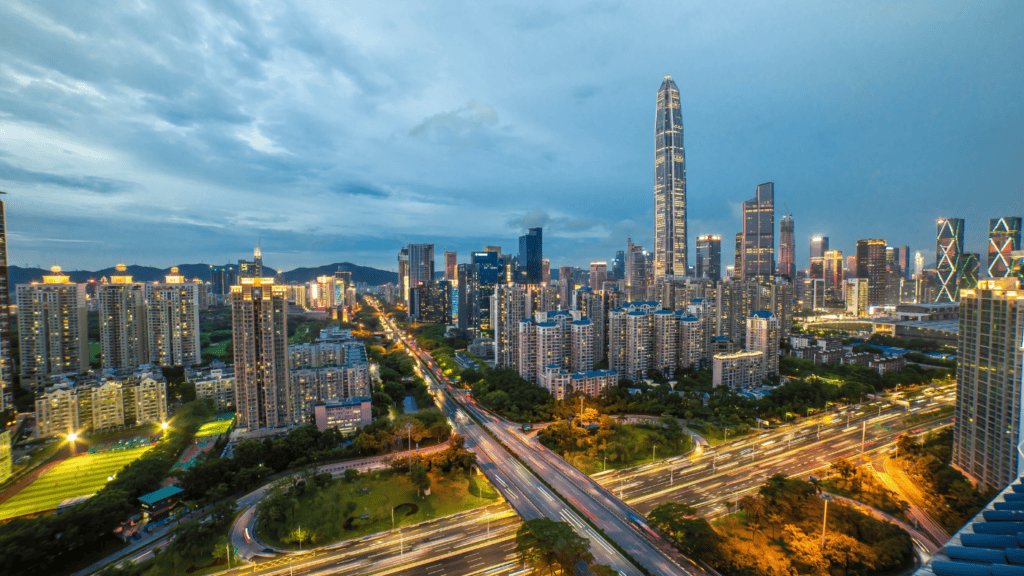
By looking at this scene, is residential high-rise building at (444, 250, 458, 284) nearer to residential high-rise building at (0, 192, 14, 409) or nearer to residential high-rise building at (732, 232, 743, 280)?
residential high-rise building at (732, 232, 743, 280)

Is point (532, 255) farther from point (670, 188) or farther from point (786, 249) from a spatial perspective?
point (786, 249)

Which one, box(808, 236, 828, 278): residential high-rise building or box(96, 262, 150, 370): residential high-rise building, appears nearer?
box(96, 262, 150, 370): residential high-rise building

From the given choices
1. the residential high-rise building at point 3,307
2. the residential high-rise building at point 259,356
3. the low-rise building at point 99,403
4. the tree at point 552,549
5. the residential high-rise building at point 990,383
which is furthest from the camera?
the residential high-rise building at point 259,356

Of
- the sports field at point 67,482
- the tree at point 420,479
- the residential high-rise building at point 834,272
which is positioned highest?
the residential high-rise building at point 834,272

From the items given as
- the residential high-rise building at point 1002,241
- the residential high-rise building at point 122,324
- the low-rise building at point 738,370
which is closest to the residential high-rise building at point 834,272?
the residential high-rise building at point 1002,241

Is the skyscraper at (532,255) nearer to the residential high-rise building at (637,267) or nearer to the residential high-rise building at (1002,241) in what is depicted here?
the residential high-rise building at (637,267)

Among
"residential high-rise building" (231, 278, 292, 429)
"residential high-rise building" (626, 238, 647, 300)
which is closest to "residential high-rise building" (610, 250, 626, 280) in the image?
"residential high-rise building" (626, 238, 647, 300)

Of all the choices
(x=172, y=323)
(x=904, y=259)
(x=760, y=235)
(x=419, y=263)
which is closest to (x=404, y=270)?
(x=419, y=263)
